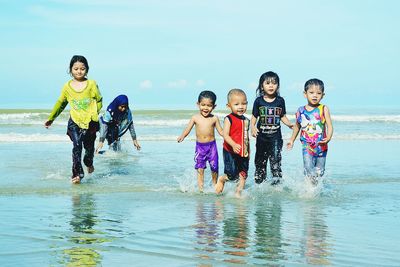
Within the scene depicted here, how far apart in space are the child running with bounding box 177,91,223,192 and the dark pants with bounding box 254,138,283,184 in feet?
2.01

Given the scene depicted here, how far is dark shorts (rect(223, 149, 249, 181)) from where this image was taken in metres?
7.85

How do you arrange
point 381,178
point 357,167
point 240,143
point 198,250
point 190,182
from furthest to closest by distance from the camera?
1. point 357,167
2. point 381,178
3. point 190,182
4. point 240,143
5. point 198,250

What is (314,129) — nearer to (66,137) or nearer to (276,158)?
(276,158)

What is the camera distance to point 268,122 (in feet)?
27.1

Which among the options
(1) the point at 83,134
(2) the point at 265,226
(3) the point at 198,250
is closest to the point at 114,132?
(1) the point at 83,134

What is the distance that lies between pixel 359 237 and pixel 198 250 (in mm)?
1498

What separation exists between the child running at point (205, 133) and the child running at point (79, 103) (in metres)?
1.49

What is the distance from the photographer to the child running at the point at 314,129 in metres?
8.00

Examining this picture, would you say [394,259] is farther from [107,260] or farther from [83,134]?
[83,134]

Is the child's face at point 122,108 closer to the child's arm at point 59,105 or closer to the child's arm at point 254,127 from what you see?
the child's arm at point 59,105

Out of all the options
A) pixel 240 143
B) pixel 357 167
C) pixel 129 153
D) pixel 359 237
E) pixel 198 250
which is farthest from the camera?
pixel 129 153

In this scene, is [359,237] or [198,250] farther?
[359,237]

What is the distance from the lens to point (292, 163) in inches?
486

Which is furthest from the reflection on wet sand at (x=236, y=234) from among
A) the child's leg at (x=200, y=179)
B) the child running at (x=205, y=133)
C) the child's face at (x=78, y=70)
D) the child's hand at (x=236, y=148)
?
the child's face at (x=78, y=70)
